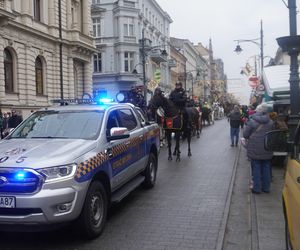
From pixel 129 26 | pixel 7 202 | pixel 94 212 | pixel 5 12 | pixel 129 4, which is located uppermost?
pixel 129 4

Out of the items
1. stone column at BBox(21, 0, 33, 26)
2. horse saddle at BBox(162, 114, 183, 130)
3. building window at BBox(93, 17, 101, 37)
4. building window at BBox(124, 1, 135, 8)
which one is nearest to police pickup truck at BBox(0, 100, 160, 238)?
horse saddle at BBox(162, 114, 183, 130)

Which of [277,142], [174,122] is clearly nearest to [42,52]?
[174,122]

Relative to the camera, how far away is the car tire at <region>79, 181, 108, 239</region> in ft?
18.8

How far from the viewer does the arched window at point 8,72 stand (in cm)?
2969

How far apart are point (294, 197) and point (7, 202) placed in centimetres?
319

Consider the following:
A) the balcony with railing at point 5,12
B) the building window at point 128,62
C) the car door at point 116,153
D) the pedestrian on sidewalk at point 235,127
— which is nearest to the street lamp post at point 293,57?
the car door at point 116,153

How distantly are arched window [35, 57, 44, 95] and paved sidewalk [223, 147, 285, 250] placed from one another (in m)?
26.5

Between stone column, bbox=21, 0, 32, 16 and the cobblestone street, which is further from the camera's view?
stone column, bbox=21, 0, 32, 16

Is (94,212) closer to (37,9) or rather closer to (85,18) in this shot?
(37,9)

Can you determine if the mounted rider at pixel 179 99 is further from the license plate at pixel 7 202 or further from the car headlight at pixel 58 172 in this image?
the license plate at pixel 7 202

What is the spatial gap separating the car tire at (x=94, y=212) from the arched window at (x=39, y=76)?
28511 millimetres

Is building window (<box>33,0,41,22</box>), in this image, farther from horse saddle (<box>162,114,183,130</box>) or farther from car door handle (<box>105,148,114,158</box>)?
car door handle (<box>105,148,114,158</box>)

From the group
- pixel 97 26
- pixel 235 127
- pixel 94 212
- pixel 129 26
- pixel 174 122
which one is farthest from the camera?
pixel 97 26

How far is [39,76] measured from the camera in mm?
34562
